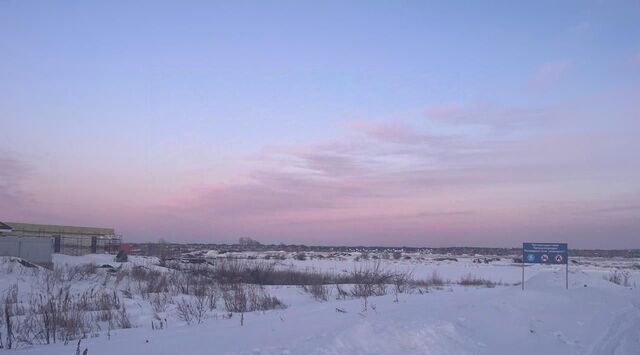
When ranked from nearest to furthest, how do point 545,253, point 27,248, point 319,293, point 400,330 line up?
point 400,330 → point 319,293 → point 545,253 → point 27,248

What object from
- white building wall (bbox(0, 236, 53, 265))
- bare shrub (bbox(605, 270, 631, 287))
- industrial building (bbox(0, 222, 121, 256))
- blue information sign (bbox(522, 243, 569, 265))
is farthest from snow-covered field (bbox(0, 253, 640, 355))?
industrial building (bbox(0, 222, 121, 256))

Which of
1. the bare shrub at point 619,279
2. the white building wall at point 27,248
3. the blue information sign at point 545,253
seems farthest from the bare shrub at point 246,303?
the white building wall at point 27,248

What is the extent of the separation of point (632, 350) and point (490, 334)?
2.94 meters

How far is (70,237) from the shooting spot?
83.5 metres

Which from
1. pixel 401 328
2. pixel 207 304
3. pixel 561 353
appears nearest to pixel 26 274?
pixel 207 304

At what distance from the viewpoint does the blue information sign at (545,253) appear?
26.3 metres

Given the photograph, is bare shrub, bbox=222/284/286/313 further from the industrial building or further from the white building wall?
the industrial building

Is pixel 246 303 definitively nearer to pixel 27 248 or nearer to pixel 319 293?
pixel 319 293

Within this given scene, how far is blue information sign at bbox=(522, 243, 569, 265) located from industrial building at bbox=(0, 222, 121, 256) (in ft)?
196

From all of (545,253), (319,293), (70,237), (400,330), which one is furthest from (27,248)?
(400,330)

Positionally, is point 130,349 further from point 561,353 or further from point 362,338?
point 561,353

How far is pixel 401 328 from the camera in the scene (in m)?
12.0

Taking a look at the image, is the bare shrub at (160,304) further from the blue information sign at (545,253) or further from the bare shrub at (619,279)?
the bare shrub at (619,279)

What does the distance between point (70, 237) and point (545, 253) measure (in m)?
73.5
